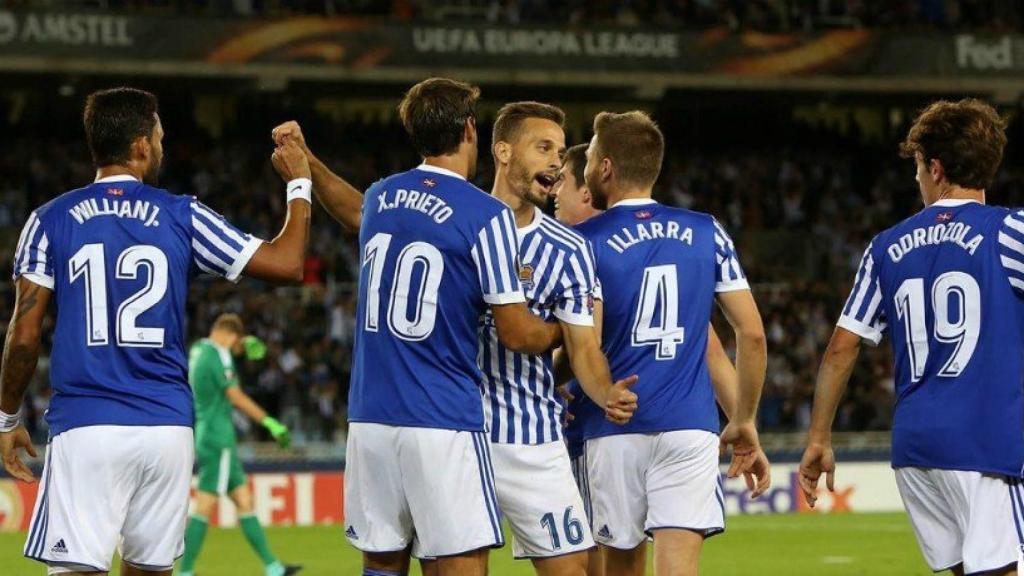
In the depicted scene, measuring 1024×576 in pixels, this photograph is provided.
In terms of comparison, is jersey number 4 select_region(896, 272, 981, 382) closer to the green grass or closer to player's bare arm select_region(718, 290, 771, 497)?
player's bare arm select_region(718, 290, 771, 497)

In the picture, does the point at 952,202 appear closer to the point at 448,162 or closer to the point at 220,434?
the point at 448,162

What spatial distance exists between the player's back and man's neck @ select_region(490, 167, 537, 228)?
39 centimetres

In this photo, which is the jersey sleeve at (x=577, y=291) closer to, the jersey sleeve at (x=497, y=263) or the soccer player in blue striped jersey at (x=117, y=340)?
the jersey sleeve at (x=497, y=263)

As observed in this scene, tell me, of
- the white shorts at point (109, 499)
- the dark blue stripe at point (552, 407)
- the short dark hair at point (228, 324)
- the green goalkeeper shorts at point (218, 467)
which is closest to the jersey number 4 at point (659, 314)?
the dark blue stripe at point (552, 407)

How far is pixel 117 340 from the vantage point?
5680mm

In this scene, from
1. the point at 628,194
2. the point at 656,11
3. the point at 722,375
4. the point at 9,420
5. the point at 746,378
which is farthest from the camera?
the point at 656,11

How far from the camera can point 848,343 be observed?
581 cm

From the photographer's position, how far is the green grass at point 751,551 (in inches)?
514

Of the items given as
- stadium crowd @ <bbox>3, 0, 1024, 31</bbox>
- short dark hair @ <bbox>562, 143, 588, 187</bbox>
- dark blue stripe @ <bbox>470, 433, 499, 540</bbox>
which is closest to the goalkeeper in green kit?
short dark hair @ <bbox>562, 143, 588, 187</bbox>

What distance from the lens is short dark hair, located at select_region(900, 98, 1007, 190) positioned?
18.3ft

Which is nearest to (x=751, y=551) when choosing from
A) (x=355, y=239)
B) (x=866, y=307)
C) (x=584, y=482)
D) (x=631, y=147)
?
(x=584, y=482)

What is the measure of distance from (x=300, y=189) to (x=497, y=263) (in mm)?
899

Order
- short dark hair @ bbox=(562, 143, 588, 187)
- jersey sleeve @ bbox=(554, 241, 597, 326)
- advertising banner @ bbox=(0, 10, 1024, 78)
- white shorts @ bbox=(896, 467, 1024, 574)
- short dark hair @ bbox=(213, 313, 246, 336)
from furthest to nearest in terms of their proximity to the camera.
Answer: advertising banner @ bbox=(0, 10, 1024, 78), short dark hair @ bbox=(213, 313, 246, 336), short dark hair @ bbox=(562, 143, 588, 187), jersey sleeve @ bbox=(554, 241, 597, 326), white shorts @ bbox=(896, 467, 1024, 574)

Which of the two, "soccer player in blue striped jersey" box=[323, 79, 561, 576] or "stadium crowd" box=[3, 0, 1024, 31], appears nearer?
"soccer player in blue striped jersey" box=[323, 79, 561, 576]
